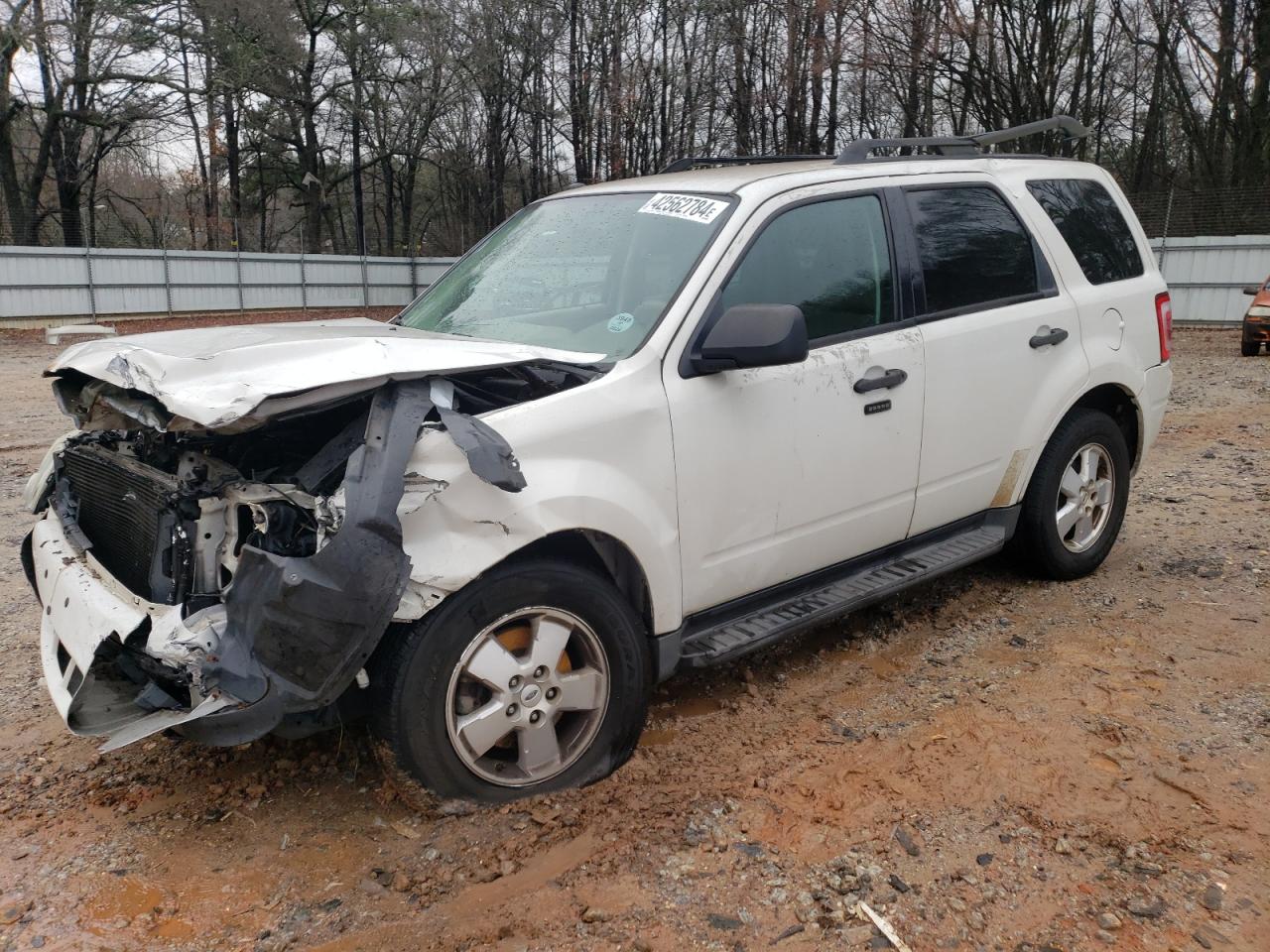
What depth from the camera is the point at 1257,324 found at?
1525 cm

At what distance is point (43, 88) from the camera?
27.9 m

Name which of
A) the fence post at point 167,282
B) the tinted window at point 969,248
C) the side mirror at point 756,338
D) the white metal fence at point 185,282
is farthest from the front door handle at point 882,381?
the fence post at point 167,282

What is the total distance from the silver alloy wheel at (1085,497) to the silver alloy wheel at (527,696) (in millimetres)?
2715

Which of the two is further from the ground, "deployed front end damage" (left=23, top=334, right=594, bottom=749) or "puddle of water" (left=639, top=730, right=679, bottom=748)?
"deployed front end damage" (left=23, top=334, right=594, bottom=749)

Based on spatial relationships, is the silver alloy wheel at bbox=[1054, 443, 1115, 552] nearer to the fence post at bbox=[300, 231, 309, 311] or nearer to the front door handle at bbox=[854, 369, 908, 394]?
the front door handle at bbox=[854, 369, 908, 394]

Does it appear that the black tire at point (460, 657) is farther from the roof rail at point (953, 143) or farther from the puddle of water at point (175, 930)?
the roof rail at point (953, 143)

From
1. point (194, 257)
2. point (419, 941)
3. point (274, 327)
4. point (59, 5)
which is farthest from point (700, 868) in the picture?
point (59, 5)

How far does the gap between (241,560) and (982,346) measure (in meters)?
3.00

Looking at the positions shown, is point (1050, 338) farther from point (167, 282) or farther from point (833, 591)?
point (167, 282)

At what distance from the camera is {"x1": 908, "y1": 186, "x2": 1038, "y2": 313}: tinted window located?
13.3ft

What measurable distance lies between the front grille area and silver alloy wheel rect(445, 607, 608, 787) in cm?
86

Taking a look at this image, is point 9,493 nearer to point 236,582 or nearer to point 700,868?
point 236,582

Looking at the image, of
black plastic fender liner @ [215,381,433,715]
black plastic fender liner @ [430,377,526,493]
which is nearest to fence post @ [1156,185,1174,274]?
black plastic fender liner @ [430,377,526,493]

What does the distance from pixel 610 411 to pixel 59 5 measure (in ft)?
96.0
